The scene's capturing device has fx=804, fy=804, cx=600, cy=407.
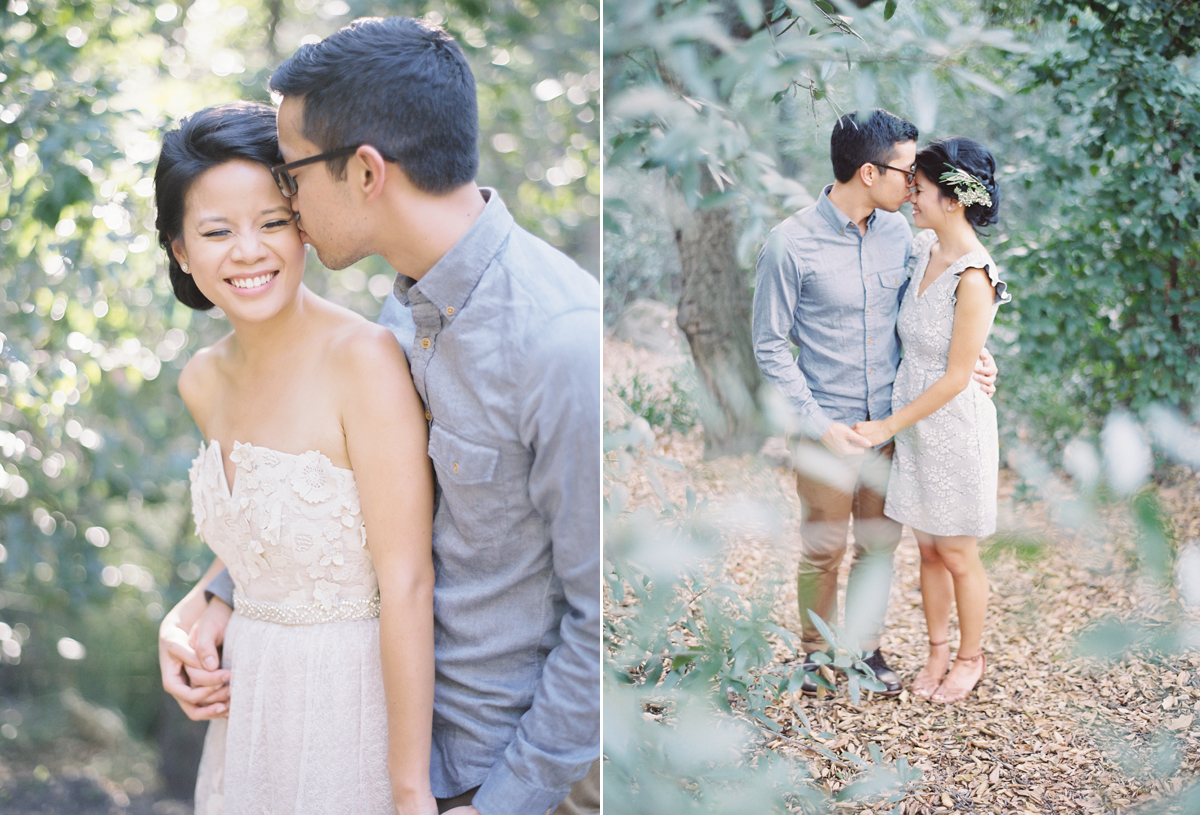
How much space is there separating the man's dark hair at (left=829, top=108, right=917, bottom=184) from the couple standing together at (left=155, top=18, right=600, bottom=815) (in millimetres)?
386

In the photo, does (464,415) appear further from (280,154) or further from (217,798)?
(217,798)

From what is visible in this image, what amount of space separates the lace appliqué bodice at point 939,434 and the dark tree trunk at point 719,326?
205 millimetres

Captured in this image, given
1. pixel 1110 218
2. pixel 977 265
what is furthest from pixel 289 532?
pixel 1110 218

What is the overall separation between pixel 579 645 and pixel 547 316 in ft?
1.51

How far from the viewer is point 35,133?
2213 mm

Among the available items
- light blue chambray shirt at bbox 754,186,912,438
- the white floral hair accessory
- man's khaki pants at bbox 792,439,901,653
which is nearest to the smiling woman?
light blue chambray shirt at bbox 754,186,912,438

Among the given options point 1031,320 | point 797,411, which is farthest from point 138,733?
point 1031,320

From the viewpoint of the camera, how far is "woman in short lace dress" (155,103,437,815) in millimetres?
1167

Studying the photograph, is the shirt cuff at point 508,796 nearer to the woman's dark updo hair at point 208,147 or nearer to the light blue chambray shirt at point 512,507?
the light blue chambray shirt at point 512,507

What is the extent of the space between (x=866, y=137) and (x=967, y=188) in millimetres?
147

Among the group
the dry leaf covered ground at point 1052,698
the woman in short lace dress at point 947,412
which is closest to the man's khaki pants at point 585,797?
the dry leaf covered ground at point 1052,698

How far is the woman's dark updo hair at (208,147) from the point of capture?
1180 mm

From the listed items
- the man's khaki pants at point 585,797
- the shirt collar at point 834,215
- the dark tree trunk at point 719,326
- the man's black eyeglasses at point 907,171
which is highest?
the man's black eyeglasses at point 907,171

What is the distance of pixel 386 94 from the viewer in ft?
3.49
